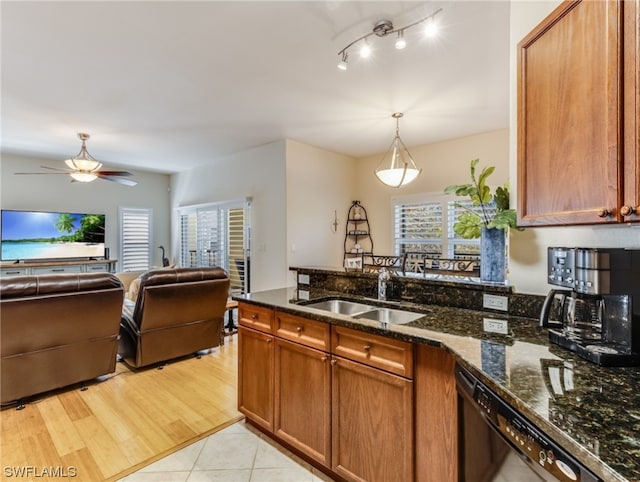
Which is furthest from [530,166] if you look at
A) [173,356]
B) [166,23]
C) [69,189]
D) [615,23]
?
[69,189]

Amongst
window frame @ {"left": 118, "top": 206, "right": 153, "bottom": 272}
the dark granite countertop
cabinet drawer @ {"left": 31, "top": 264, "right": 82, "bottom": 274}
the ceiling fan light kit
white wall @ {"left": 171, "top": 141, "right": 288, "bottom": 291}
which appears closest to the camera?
the dark granite countertop

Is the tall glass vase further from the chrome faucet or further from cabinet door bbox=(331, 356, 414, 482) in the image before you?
cabinet door bbox=(331, 356, 414, 482)

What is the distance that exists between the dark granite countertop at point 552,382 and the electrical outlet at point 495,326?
0.7 inches

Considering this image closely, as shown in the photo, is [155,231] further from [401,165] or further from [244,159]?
[401,165]

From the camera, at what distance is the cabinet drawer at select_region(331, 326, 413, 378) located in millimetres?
1517

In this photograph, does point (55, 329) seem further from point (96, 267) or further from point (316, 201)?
point (96, 267)

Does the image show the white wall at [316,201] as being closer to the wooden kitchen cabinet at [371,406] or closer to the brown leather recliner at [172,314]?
the brown leather recliner at [172,314]

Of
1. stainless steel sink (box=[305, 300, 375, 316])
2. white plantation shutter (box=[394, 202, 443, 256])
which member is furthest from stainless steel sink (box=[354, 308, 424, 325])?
white plantation shutter (box=[394, 202, 443, 256])

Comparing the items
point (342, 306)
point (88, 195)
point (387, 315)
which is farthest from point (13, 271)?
point (387, 315)

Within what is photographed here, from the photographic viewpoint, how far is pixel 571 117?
3.95 feet

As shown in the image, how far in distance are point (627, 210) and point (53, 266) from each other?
7.08m

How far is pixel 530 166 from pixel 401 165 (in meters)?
4.24

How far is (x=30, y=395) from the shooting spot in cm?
272

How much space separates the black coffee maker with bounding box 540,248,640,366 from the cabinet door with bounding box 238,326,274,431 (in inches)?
62.9
